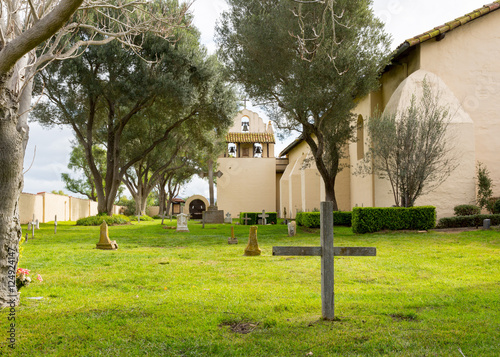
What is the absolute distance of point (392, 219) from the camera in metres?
15.0

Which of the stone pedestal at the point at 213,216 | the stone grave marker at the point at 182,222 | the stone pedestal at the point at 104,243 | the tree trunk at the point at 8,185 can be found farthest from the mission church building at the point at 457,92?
the tree trunk at the point at 8,185

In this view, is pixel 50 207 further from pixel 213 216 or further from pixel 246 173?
pixel 246 173

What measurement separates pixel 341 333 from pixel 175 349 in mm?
1589

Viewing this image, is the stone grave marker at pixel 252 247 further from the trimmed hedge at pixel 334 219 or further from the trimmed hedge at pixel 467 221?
the trimmed hedge at pixel 467 221

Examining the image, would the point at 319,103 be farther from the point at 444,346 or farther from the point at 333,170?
the point at 444,346

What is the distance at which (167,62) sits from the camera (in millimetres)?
22375

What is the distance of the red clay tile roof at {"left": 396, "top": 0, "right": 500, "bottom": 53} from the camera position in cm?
1807

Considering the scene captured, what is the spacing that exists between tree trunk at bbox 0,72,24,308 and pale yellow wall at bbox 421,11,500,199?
59.1 ft

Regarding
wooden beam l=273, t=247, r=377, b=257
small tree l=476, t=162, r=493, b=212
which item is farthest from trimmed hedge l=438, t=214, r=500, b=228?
wooden beam l=273, t=247, r=377, b=257

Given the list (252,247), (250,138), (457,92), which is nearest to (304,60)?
(457,92)

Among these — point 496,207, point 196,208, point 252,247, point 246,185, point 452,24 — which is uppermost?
point 452,24

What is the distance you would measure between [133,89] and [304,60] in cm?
991

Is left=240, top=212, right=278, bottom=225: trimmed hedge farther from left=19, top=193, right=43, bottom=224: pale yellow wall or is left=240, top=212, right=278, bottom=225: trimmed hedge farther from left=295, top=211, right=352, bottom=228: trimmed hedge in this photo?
left=19, top=193, right=43, bottom=224: pale yellow wall

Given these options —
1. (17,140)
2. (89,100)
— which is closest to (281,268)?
(17,140)
